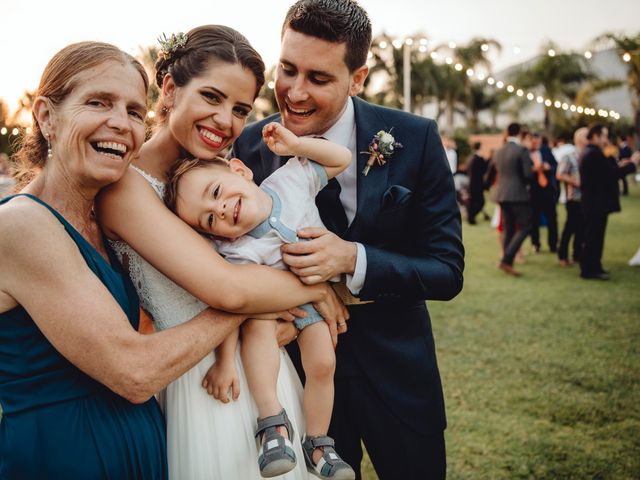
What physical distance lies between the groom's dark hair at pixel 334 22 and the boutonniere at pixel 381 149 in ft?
1.15

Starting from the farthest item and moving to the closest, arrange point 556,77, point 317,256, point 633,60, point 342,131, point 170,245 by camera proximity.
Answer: point 556,77 < point 633,60 < point 342,131 < point 317,256 < point 170,245

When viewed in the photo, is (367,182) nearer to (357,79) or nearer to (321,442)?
(357,79)

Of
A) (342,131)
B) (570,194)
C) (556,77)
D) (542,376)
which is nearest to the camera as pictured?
(342,131)

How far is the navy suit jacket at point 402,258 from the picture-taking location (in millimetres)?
2168

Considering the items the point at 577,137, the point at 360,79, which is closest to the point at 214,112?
the point at 360,79

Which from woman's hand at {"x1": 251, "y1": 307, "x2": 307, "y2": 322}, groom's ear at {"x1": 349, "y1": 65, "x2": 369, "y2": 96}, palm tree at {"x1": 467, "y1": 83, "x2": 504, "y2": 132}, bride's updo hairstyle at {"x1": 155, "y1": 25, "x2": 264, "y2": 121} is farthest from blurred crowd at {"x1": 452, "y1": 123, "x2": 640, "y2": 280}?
palm tree at {"x1": 467, "y1": 83, "x2": 504, "y2": 132}

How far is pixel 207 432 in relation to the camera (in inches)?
75.0

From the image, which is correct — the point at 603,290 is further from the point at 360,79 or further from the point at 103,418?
the point at 103,418

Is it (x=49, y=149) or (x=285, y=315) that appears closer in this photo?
(x=49, y=149)

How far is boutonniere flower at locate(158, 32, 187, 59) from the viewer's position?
2094 mm

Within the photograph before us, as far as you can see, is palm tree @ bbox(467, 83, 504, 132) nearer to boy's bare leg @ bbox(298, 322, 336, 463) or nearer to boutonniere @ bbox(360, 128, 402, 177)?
boutonniere @ bbox(360, 128, 402, 177)

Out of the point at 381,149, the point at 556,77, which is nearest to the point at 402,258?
→ the point at 381,149

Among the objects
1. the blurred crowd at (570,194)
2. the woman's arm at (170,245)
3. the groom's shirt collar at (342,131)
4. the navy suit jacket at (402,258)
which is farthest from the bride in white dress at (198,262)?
the blurred crowd at (570,194)

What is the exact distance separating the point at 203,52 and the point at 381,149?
758mm
